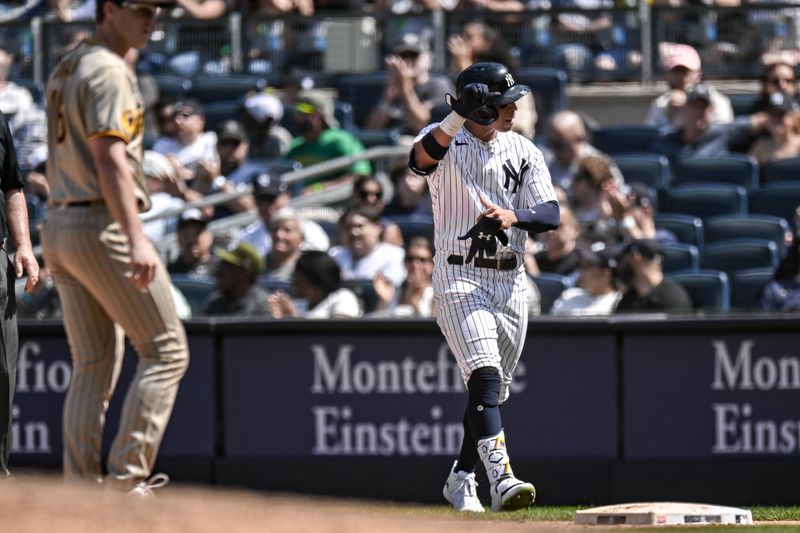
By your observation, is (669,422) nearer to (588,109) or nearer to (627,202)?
(627,202)

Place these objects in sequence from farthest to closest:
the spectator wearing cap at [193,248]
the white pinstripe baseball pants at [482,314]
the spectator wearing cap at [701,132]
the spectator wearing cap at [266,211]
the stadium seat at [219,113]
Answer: the stadium seat at [219,113], the spectator wearing cap at [701,132], the spectator wearing cap at [266,211], the spectator wearing cap at [193,248], the white pinstripe baseball pants at [482,314]

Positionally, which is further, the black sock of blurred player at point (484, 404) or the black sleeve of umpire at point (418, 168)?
the black sleeve of umpire at point (418, 168)

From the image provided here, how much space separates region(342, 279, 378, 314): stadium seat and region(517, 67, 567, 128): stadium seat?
3.50m

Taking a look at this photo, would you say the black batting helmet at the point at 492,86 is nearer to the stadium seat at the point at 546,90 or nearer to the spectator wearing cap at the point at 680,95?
the spectator wearing cap at the point at 680,95

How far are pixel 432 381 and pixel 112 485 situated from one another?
166 inches

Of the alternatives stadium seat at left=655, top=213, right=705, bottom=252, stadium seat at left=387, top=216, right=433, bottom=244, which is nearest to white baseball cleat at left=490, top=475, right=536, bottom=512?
stadium seat at left=387, top=216, right=433, bottom=244

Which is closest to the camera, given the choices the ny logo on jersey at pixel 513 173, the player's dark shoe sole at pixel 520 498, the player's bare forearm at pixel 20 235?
the player's bare forearm at pixel 20 235

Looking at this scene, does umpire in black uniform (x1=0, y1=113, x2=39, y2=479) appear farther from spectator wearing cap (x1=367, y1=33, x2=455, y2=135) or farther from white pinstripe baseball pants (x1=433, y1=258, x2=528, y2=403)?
spectator wearing cap (x1=367, y1=33, x2=455, y2=135)

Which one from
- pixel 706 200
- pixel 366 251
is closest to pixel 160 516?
pixel 366 251

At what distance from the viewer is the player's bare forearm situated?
19.8ft

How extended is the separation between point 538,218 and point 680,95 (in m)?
6.56

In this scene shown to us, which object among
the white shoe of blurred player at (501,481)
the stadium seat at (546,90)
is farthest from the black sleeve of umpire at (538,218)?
the stadium seat at (546,90)

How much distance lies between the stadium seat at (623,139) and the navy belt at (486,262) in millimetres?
6050

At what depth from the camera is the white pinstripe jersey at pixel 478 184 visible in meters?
6.47
